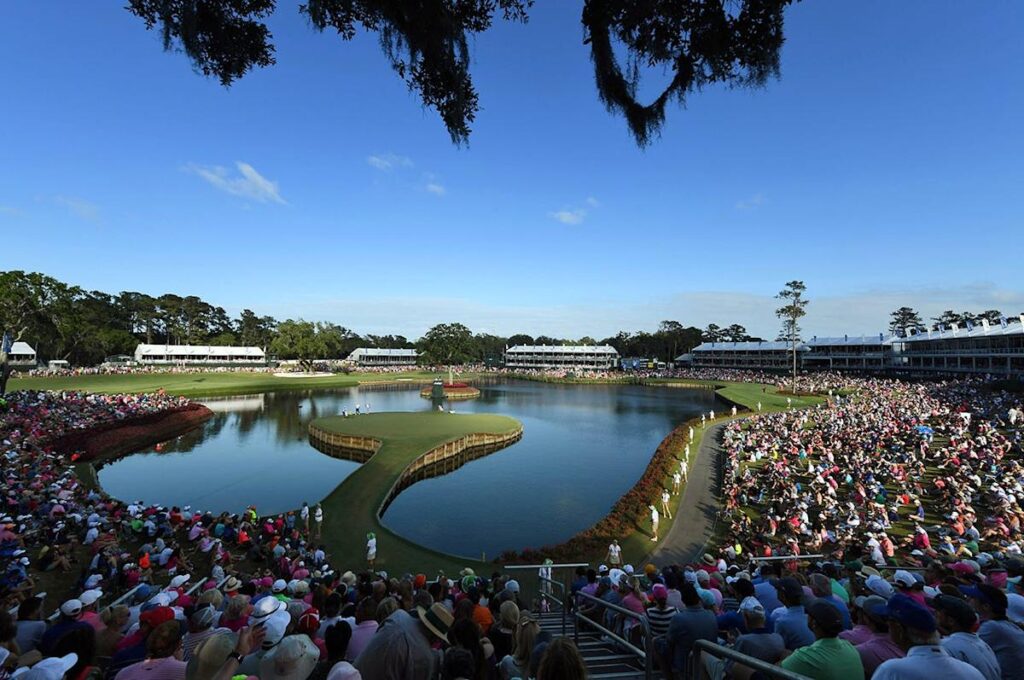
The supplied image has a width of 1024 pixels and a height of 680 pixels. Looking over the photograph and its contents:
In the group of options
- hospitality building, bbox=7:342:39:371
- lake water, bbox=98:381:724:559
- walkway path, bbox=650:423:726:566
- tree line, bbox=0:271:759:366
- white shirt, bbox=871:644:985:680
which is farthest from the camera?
hospitality building, bbox=7:342:39:371

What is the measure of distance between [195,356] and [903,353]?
141 m

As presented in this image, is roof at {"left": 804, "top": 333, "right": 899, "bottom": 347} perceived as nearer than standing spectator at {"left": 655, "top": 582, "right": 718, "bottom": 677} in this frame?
No

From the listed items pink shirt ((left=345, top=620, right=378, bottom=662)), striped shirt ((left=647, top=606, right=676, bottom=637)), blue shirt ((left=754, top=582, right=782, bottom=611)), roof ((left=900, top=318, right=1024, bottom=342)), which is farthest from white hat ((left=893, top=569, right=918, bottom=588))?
roof ((left=900, top=318, right=1024, bottom=342))

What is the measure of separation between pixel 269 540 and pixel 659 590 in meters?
13.6

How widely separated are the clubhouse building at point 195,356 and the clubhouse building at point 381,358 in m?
21.8

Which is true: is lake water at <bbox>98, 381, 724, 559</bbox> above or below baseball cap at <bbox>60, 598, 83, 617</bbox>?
below

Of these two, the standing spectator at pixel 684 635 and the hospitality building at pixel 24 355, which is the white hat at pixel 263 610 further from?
the hospitality building at pixel 24 355

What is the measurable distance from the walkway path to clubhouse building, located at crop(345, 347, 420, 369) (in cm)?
9986

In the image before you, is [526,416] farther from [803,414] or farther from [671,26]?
[671,26]

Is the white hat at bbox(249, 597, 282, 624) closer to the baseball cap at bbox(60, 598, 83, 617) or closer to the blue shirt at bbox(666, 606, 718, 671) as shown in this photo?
the baseball cap at bbox(60, 598, 83, 617)

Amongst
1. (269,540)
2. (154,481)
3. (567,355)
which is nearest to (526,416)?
(154,481)

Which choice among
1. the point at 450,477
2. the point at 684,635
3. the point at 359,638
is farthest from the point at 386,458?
the point at 684,635

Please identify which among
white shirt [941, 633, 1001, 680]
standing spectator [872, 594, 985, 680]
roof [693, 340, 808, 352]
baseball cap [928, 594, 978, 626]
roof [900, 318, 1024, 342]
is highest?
roof [900, 318, 1024, 342]

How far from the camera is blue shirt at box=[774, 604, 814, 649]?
4.70 meters
